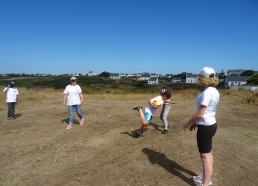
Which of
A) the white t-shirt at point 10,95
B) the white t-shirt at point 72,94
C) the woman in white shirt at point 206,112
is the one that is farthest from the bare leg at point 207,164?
the white t-shirt at point 10,95

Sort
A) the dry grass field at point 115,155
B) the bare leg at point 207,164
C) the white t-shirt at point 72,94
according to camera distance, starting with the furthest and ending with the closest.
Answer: the white t-shirt at point 72,94 < the dry grass field at point 115,155 < the bare leg at point 207,164

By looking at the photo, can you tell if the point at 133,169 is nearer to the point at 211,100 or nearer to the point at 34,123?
the point at 211,100

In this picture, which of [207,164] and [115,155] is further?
[115,155]

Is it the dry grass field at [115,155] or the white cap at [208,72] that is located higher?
the white cap at [208,72]

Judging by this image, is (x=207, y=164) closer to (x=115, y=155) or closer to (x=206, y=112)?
(x=206, y=112)

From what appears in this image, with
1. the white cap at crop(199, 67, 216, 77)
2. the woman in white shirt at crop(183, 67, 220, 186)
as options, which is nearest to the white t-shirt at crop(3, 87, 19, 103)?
the woman in white shirt at crop(183, 67, 220, 186)

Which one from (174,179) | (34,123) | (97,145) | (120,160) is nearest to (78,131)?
(97,145)

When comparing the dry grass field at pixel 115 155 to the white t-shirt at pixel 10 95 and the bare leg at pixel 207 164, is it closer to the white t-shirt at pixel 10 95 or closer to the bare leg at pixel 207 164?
the bare leg at pixel 207 164

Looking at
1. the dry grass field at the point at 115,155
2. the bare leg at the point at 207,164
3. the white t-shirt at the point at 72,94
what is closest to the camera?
the bare leg at the point at 207,164

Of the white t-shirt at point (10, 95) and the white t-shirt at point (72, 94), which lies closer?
the white t-shirt at point (72, 94)

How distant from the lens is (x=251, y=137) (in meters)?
7.84

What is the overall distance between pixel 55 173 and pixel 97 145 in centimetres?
191

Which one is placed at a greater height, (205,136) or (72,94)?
(72,94)

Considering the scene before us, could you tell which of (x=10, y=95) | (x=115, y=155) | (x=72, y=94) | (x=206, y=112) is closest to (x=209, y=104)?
(x=206, y=112)
